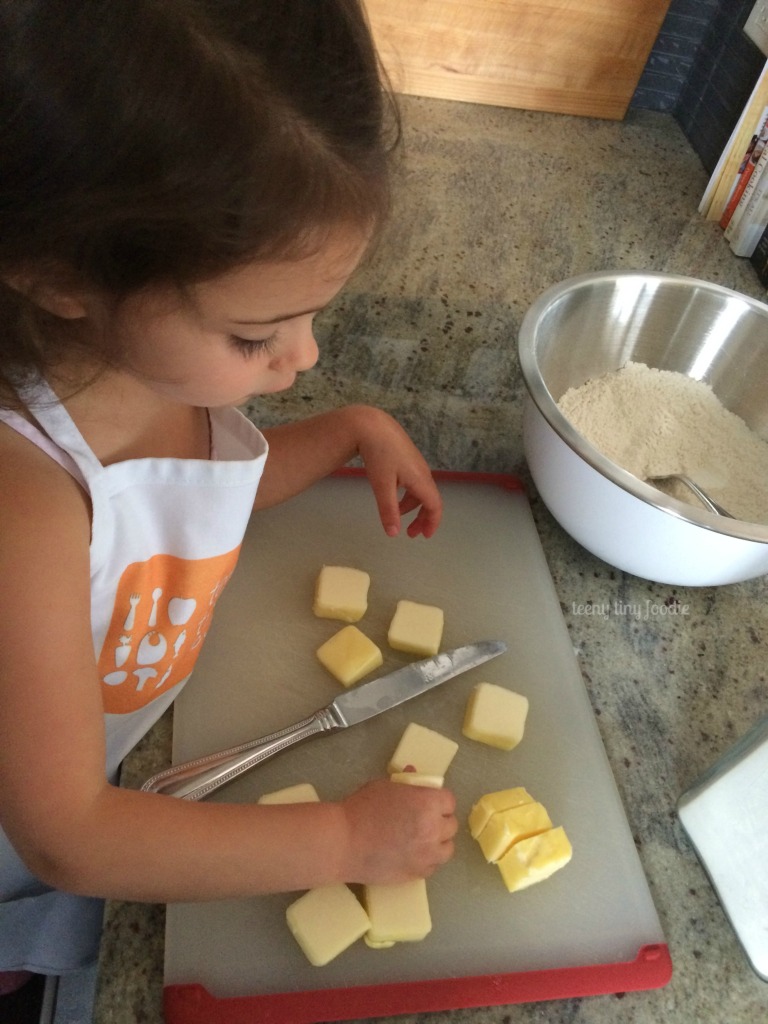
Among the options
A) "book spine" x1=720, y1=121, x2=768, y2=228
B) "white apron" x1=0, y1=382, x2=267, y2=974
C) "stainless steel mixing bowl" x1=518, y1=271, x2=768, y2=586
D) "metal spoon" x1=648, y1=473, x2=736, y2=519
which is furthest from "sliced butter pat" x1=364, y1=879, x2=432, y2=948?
"book spine" x1=720, y1=121, x2=768, y2=228

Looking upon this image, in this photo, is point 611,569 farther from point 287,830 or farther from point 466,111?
point 466,111

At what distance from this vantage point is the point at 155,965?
56 centimetres

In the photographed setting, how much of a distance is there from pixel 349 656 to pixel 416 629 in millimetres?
68

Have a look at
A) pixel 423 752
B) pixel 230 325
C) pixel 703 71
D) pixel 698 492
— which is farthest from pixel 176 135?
pixel 703 71

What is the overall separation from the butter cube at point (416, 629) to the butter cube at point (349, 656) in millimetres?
24

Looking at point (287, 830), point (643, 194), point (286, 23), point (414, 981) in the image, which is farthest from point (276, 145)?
point (643, 194)

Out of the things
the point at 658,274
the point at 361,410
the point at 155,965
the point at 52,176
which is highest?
the point at 52,176

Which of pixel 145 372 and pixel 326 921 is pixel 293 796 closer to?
pixel 326 921

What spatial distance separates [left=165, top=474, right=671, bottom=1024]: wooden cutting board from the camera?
0.56m

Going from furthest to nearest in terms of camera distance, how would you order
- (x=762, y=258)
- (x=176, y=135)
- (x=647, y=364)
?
1. (x=762, y=258)
2. (x=647, y=364)
3. (x=176, y=135)

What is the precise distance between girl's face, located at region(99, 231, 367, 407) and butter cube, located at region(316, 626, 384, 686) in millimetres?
268

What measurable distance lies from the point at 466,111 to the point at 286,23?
102cm

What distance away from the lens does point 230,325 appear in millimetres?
462

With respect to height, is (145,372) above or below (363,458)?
above
